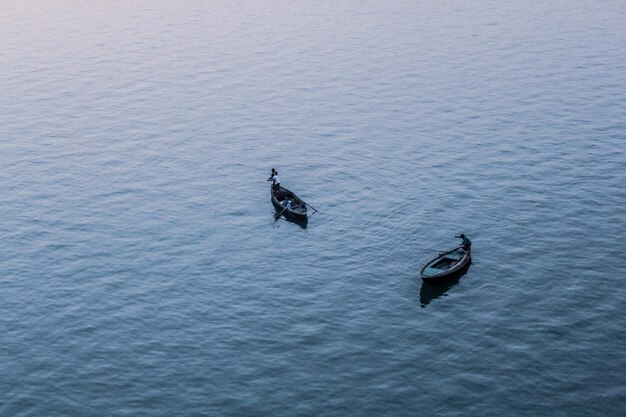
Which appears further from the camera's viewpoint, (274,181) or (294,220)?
(274,181)

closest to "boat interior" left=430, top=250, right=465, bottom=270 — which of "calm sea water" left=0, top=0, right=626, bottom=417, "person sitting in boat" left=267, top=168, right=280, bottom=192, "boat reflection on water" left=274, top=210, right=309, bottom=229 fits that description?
"calm sea water" left=0, top=0, right=626, bottom=417

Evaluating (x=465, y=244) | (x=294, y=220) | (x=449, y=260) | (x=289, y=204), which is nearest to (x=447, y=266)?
(x=449, y=260)

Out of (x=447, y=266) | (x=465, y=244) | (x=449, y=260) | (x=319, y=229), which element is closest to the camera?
(x=447, y=266)

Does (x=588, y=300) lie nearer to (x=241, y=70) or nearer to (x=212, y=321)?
(x=212, y=321)

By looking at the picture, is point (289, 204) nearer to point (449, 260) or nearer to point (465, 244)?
Answer: point (449, 260)

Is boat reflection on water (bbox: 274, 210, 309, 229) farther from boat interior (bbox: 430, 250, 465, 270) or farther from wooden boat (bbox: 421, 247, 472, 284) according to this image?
boat interior (bbox: 430, 250, 465, 270)

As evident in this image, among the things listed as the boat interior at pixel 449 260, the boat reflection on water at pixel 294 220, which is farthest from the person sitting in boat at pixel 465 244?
the boat reflection on water at pixel 294 220
